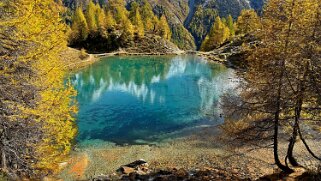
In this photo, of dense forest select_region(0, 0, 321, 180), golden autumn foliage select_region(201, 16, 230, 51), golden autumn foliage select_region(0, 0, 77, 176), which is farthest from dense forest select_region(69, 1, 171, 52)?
dense forest select_region(0, 0, 321, 180)

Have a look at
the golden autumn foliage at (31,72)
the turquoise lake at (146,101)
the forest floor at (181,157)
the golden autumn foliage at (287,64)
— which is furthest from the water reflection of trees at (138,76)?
the golden autumn foliage at (31,72)

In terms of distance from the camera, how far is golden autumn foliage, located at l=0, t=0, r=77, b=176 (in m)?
13.8

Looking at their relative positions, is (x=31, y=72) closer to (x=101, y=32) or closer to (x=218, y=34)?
(x=101, y=32)

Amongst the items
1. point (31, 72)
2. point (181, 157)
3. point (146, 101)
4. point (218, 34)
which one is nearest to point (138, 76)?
point (146, 101)

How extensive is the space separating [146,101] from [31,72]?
3096cm

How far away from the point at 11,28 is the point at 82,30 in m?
103

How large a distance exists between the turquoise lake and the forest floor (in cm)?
247

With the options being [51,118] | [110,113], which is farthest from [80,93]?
[51,118]

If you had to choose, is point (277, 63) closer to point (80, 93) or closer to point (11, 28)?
point (11, 28)

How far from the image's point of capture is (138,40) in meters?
116

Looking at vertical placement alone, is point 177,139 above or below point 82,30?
below

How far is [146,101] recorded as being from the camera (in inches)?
1793

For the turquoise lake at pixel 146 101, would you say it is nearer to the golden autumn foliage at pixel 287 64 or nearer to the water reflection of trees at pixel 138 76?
the water reflection of trees at pixel 138 76

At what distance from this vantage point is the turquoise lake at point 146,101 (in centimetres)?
3312
